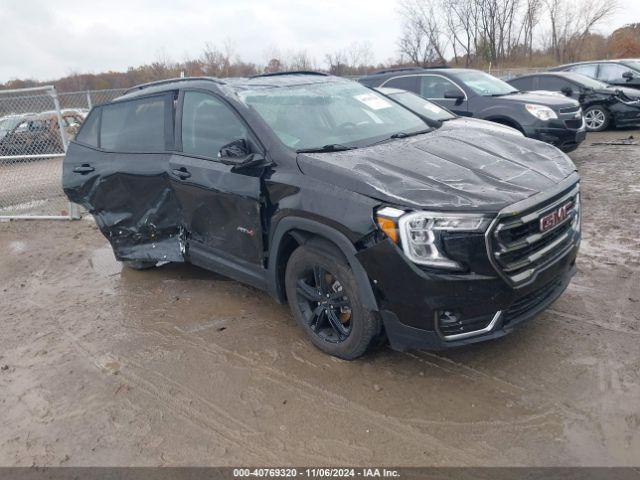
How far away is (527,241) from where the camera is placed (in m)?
2.82

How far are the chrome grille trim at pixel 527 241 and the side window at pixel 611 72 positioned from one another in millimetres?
11954

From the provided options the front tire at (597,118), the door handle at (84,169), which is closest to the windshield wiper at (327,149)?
the door handle at (84,169)

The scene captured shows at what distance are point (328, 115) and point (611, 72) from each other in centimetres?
1211

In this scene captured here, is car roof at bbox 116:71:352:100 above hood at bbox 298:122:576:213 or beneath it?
above

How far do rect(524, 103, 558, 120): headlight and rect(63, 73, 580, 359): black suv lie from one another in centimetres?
442

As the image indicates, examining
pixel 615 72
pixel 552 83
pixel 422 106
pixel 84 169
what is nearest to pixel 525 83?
pixel 552 83

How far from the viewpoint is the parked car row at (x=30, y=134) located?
337 inches

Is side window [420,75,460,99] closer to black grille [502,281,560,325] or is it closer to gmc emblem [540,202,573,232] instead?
gmc emblem [540,202,573,232]

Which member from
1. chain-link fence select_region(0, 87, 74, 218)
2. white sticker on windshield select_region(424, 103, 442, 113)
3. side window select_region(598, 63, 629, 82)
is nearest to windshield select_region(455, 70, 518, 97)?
white sticker on windshield select_region(424, 103, 442, 113)

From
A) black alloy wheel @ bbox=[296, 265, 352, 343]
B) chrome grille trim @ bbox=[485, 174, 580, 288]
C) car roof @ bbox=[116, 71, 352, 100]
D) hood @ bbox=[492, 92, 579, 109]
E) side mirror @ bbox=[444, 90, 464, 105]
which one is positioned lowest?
black alloy wheel @ bbox=[296, 265, 352, 343]

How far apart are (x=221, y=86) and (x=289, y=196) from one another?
4.37 feet

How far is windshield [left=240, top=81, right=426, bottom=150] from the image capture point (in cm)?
365

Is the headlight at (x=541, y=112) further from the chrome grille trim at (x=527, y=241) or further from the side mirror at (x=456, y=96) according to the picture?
the chrome grille trim at (x=527, y=241)

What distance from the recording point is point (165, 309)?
14.7 ft
